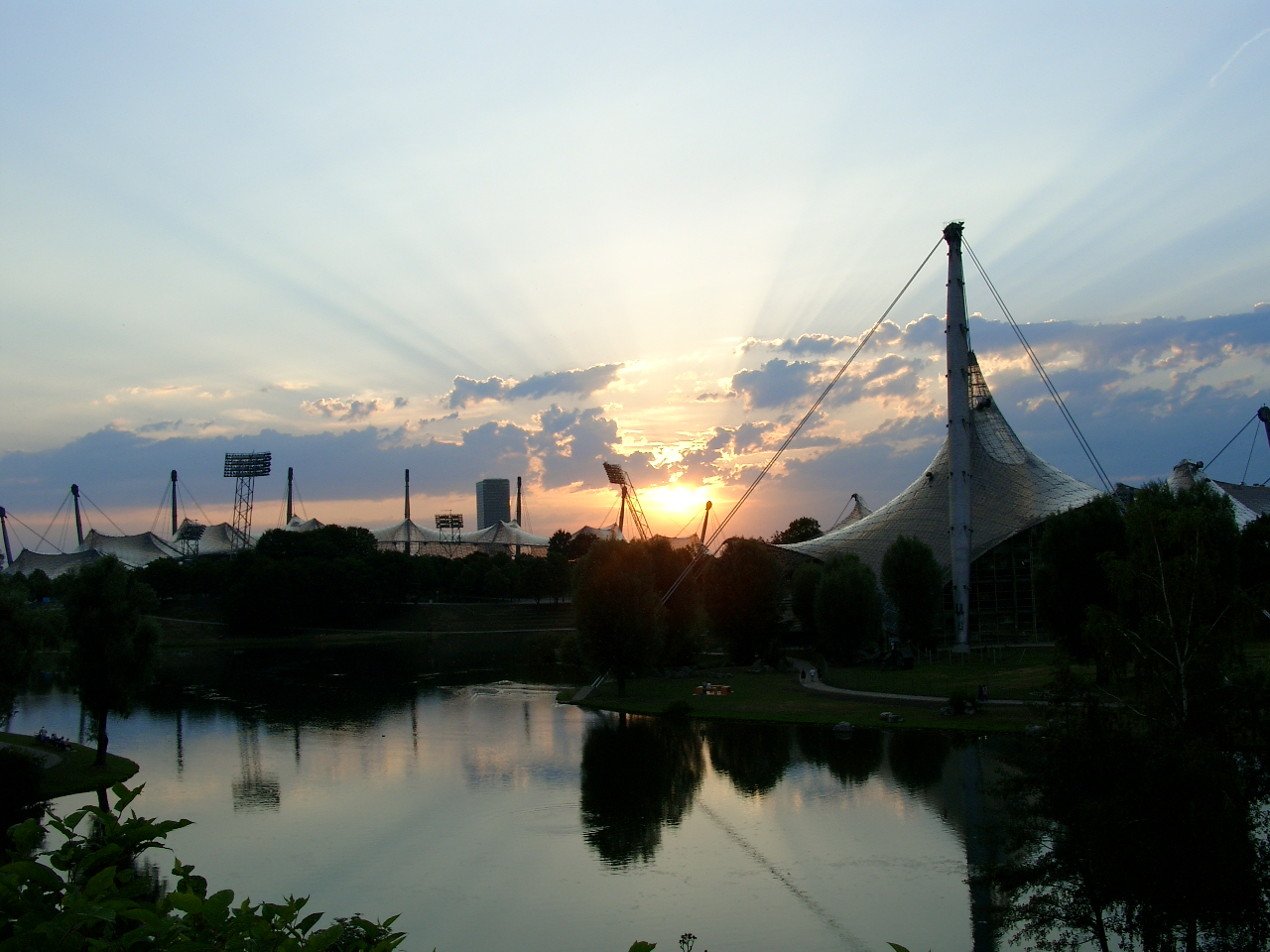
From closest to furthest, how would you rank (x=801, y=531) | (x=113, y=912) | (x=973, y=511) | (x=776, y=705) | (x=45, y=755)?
(x=113, y=912) < (x=45, y=755) < (x=776, y=705) < (x=973, y=511) < (x=801, y=531)

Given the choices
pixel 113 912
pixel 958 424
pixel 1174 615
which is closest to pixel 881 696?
pixel 958 424

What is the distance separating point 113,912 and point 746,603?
156 feet

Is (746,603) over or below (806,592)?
below

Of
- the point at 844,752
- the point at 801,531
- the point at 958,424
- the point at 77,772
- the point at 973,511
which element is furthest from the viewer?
the point at 801,531

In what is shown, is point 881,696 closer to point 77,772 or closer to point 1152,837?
point 1152,837

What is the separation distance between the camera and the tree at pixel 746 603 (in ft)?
165

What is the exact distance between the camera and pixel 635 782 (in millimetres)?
25047

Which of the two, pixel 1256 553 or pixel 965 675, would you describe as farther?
pixel 1256 553

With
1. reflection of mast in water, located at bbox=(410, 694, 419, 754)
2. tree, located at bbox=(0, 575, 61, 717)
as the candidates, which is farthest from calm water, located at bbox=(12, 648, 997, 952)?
tree, located at bbox=(0, 575, 61, 717)

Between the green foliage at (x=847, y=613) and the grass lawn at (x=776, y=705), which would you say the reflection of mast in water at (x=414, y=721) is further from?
the green foliage at (x=847, y=613)

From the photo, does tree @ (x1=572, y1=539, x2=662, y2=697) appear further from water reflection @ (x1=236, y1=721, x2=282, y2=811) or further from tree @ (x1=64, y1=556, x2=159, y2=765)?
tree @ (x1=64, y1=556, x2=159, y2=765)

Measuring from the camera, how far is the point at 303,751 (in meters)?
30.3

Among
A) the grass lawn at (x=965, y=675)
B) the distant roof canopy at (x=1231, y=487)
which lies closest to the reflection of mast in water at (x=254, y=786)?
the grass lawn at (x=965, y=675)

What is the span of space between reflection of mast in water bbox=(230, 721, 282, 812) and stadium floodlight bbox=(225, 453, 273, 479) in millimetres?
104344
